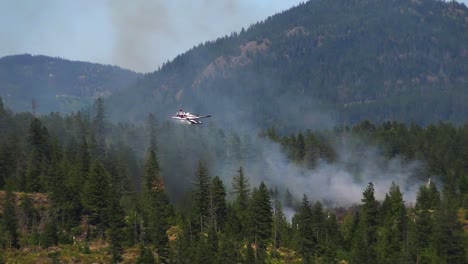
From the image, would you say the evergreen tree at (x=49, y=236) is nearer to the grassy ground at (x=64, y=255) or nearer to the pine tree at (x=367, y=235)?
the grassy ground at (x=64, y=255)

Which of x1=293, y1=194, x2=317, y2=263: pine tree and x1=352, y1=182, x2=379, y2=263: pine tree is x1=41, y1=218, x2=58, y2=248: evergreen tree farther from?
x1=352, y1=182, x2=379, y2=263: pine tree

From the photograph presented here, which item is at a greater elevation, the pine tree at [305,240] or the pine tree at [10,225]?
the pine tree at [10,225]

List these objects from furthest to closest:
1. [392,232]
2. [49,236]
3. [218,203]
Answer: [218,203] → [392,232] → [49,236]

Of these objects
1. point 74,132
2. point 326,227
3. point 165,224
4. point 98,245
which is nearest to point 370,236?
point 326,227

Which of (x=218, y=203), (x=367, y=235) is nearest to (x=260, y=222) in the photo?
(x=218, y=203)

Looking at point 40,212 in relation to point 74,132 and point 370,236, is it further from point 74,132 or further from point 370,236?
point 74,132

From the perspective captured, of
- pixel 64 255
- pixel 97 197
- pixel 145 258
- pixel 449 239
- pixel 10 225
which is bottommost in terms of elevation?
pixel 145 258

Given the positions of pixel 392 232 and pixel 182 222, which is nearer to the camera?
pixel 392 232

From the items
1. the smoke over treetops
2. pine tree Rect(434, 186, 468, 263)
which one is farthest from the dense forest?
the smoke over treetops

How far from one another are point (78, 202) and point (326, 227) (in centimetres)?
3790

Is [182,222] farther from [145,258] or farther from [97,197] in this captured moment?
[145,258]

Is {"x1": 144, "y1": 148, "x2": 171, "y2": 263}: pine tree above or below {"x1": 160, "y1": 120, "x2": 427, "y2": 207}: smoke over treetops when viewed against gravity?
below

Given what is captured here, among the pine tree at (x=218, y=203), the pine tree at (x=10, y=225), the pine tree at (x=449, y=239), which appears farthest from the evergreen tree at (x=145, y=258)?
the pine tree at (x=449, y=239)

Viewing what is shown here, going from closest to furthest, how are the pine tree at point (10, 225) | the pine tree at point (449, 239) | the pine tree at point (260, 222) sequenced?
the pine tree at point (449, 239) → the pine tree at point (260, 222) → the pine tree at point (10, 225)
